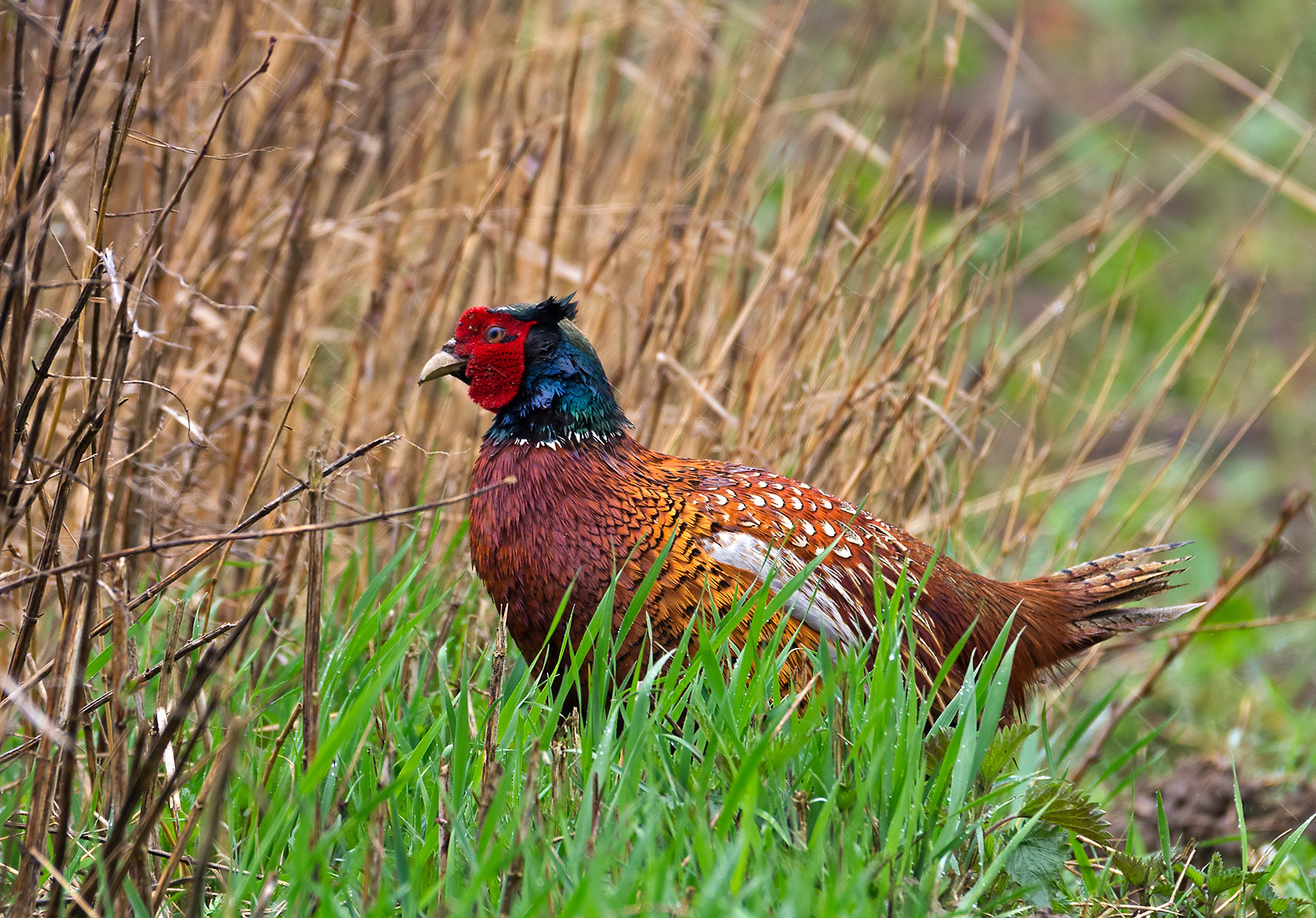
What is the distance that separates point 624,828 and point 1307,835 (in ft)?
7.77

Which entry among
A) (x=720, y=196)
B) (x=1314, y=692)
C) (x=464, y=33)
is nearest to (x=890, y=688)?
(x=720, y=196)

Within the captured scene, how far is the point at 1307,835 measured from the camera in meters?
3.27

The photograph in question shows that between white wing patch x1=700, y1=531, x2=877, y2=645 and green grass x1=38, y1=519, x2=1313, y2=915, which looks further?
white wing patch x1=700, y1=531, x2=877, y2=645

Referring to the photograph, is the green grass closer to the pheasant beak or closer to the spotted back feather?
the spotted back feather

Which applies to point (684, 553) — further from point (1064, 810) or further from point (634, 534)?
point (1064, 810)

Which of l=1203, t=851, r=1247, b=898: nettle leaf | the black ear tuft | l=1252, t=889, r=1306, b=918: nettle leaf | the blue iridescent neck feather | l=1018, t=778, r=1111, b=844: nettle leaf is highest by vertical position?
the black ear tuft

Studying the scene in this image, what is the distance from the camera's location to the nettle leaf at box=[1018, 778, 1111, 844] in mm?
1960

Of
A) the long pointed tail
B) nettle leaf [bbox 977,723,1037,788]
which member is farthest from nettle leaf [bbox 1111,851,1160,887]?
the long pointed tail

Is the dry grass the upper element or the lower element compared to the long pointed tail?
upper

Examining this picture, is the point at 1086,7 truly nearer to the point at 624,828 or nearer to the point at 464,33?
the point at 464,33

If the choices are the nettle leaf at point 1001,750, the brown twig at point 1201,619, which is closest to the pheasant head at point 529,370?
the nettle leaf at point 1001,750

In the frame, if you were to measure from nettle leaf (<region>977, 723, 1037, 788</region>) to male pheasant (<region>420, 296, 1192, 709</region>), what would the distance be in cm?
31

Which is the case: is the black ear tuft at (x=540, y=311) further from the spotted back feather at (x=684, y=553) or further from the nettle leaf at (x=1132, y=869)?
the nettle leaf at (x=1132, y=869)

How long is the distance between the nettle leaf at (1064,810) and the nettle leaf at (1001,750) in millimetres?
69
